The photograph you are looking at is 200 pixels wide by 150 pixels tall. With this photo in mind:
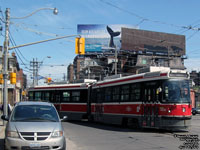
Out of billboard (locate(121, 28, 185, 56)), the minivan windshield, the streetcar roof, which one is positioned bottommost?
the minivan windshield

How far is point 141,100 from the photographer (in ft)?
56.0

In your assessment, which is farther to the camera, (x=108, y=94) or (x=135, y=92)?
(x=108, y=94)

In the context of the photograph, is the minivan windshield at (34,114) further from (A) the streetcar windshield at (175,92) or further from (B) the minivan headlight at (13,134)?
(A) the streetcar windshield at (175,92)

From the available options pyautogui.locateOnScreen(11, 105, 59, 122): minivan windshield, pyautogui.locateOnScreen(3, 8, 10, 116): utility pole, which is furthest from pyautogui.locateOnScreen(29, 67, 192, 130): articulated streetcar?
pyautogui.locateOnScreen(11, 105, 59, 122): minivan windshield

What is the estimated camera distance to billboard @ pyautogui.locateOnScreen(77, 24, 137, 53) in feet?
279

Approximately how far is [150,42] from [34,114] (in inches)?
3089

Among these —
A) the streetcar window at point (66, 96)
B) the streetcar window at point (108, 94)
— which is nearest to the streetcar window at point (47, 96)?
the streetcar window at point (66, 96)

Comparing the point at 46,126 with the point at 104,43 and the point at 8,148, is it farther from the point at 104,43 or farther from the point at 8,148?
the point at 104,43

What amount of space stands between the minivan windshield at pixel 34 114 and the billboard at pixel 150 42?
236 ft

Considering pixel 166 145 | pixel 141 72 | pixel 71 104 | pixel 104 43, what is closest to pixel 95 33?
pixel 104 43

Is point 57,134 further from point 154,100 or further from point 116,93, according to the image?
point 116,93

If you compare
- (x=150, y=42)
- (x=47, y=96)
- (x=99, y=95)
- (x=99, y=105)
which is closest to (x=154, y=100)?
(x=99, y=105)

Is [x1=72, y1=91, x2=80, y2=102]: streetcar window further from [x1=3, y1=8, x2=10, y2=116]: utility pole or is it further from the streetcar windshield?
the streetcar windshield

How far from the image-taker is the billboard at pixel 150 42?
270ft
